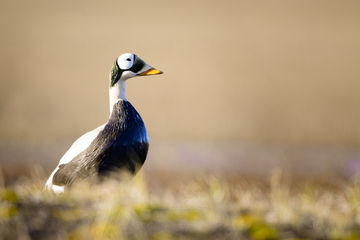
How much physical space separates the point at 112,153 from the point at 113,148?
0.05 m

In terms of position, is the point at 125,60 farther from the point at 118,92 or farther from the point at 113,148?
the point at 113,148

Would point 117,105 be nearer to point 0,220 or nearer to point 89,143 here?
point 89,143

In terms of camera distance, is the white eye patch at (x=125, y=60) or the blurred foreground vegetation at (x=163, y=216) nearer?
the blurred foreground vegetation at (x=163, y=216)

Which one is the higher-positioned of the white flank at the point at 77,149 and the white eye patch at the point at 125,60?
the white eye patch at the point at 125,60

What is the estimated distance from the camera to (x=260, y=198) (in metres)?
4.16

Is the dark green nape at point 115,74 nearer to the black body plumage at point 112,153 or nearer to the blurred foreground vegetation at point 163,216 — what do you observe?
the black body plumage at point 112,153

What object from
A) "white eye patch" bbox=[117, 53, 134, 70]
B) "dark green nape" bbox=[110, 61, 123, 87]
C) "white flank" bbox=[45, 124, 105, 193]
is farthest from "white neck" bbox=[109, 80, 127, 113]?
A: "white flank" bbox=[45, 124, 105, 193]

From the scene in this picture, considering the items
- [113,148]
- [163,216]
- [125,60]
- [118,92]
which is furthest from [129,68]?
[163,216]

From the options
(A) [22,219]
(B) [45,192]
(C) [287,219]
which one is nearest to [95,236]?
(A) [22,219]

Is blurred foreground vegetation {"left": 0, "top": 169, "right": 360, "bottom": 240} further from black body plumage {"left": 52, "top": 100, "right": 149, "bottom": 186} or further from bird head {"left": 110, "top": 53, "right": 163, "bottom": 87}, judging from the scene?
bird head {"left": 110, "top": 53, "right": 163, "bottom": 87}

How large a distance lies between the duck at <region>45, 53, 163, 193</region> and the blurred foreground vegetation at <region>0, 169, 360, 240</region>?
162 mm

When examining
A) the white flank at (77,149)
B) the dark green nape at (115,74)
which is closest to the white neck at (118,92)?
the dark green nape at (115,74)

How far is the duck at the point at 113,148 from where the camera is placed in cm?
378

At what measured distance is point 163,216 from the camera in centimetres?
327
